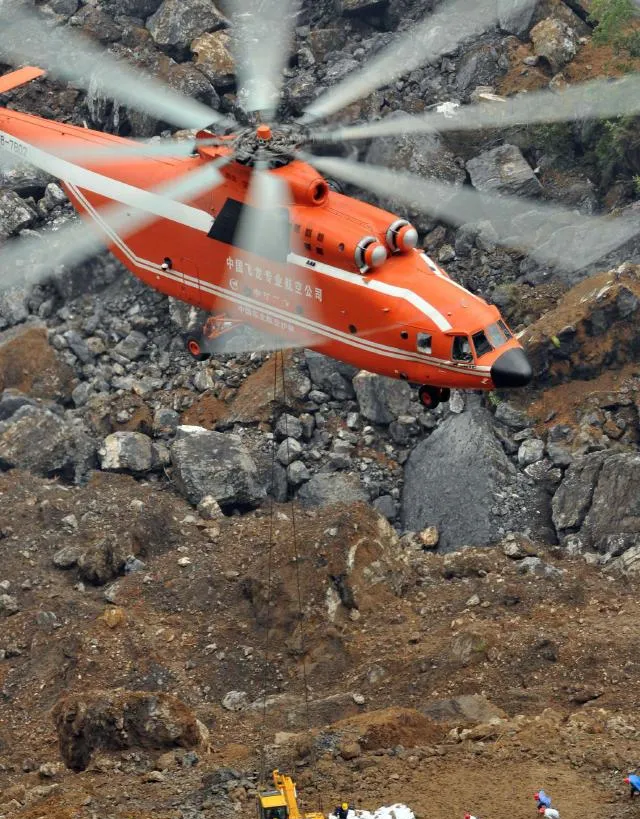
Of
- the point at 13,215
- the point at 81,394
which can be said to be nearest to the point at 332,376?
the point at 81,394

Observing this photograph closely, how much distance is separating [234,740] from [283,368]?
12973mm

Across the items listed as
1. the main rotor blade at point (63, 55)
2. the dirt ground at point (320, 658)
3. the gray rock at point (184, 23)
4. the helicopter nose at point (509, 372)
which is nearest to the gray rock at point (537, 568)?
the dirt ground at point (320, 658)

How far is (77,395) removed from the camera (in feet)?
148

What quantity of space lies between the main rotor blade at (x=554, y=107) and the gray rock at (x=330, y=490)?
10.2 metres

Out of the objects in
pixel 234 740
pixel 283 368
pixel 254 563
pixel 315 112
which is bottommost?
pixel 234 740

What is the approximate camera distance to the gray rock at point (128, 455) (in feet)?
139

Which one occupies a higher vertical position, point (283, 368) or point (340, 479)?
point (283, 368)

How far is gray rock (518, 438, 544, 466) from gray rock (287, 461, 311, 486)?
5352 millimetres

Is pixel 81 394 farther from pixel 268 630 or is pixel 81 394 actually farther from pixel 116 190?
pixel 268 630

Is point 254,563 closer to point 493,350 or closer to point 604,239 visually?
point 493,350

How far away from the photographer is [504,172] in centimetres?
4694

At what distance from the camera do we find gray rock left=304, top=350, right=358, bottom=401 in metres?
43.6

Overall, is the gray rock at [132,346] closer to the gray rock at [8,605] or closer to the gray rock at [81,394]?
the gray rock at [81,394]

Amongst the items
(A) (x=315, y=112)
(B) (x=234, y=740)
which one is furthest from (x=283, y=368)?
(B) (x=234, y=740)
